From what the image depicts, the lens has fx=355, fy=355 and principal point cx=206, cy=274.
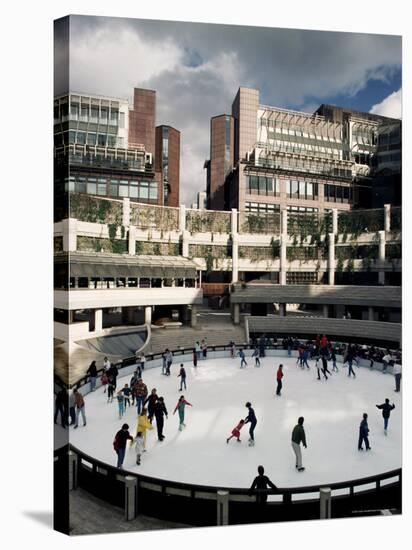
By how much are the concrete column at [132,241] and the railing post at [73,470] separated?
1369 centimetres

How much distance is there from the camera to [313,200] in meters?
23.5

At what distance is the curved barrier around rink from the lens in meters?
9.05

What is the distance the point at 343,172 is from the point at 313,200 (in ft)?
8.33

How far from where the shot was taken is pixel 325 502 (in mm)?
9414

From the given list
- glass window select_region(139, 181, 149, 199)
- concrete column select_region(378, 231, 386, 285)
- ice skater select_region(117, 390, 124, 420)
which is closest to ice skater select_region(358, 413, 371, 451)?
ice skater select_region(117, 390, 124, 420)

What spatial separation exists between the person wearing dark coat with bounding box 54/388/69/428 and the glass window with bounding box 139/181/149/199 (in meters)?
14.1

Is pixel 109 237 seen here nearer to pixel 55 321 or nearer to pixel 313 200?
pixel 55 321

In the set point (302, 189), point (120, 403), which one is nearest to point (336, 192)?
point (302, 189)

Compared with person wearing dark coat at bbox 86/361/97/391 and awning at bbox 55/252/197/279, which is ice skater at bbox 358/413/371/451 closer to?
person wearing dark coat at bbox 86/361/97/391

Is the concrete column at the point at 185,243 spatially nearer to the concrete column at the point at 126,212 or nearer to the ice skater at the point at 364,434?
the concrete column at the point at 126,212

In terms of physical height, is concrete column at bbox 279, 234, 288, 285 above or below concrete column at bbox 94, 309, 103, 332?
above

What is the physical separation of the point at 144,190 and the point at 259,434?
601 inches

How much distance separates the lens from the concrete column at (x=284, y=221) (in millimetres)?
26531

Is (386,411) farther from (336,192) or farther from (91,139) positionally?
(91,139)
